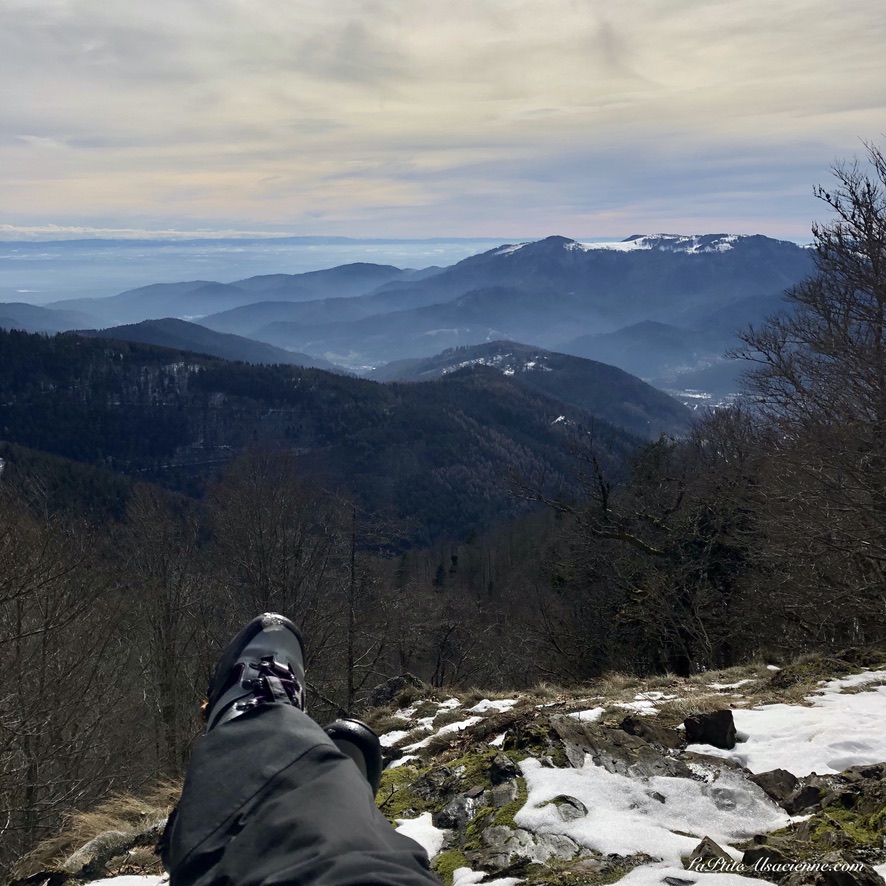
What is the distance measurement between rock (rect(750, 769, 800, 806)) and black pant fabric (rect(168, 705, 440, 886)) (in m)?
3.02

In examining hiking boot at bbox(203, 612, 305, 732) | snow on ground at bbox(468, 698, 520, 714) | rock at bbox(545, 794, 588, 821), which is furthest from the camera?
snow on ground at bbox(468, 698, 520, 714)

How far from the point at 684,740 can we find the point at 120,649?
19723 millimetres

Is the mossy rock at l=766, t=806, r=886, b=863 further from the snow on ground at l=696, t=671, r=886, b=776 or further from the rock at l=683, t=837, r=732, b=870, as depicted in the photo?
the snow on ground at l=696, t=671, r=886, b=776

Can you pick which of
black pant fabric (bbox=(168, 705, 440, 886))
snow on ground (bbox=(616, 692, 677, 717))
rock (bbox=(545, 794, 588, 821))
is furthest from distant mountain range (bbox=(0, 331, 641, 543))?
black pant fabric (bbox=(168, 705, 440, 886))

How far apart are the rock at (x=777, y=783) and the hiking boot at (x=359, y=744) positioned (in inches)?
95.4

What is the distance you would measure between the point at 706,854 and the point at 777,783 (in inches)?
48.0

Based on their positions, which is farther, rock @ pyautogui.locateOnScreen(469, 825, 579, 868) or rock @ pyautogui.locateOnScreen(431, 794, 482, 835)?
rock @ pyautogui.locateOnScreen(431, 794, 482, 835)

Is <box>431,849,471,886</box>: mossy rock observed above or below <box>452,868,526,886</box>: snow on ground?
below

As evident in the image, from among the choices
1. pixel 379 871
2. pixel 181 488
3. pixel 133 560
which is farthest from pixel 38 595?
pixel 181 488

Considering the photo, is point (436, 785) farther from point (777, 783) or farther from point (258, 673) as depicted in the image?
point (777, 783)

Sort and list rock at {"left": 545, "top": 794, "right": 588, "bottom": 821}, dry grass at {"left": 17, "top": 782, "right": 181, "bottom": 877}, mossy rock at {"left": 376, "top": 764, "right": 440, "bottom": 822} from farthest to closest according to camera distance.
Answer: dry grass at {"left": 17, "top": 782, "right": 181, "bottom": 877} → mossy rock at {"left": 376, "top": 764, "right": 440, "bottom": 822} → rock at {"left": 545, "top": 794, "right": 588, "bottom": 821}

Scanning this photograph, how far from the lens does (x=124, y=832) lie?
4840 millimetres

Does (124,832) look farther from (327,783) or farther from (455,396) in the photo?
(455,396)

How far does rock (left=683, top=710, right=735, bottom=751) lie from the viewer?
468 cm
